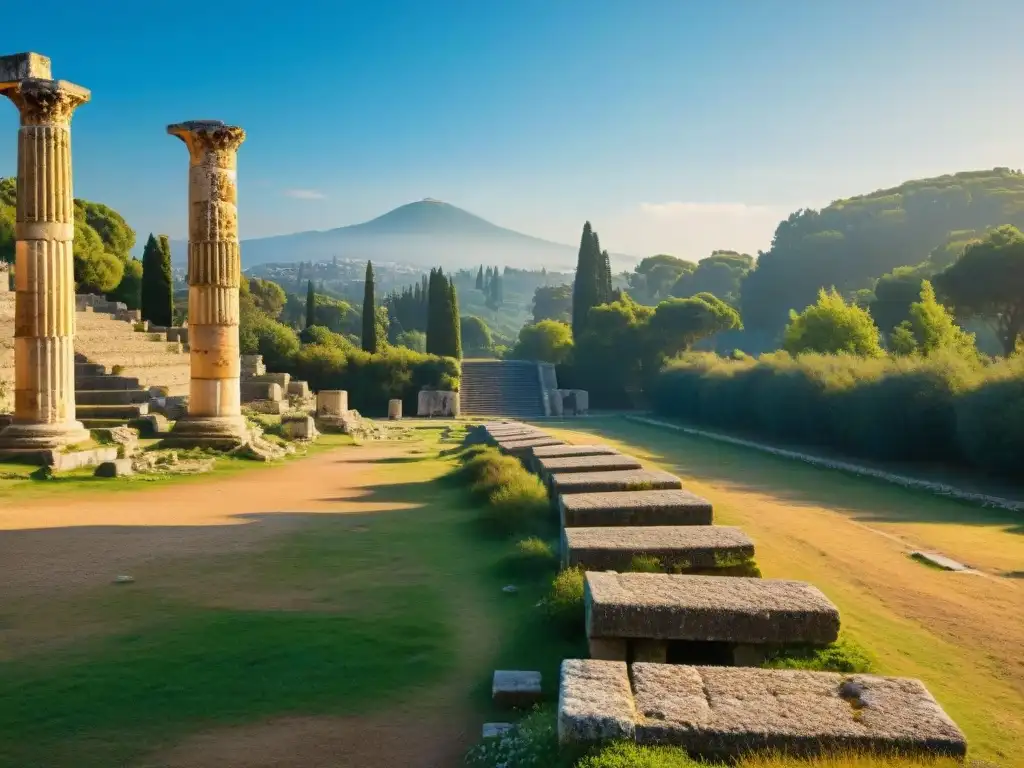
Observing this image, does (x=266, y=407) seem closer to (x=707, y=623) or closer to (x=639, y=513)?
(x=639, y=513)

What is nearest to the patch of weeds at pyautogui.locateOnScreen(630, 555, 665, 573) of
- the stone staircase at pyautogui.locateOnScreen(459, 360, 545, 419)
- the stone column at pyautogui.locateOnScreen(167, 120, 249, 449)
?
the stone column at pyautogui.locateOnScreen(167, 120, 249, 449)

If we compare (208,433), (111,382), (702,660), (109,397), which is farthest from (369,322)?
(702,660)

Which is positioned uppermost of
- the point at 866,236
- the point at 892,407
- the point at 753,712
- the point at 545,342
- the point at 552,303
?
the point at 866,236

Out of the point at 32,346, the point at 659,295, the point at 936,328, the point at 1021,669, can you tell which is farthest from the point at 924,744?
the point at 659,295

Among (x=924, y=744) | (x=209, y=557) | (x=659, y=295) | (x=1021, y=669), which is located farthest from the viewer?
(x=659, y=295)

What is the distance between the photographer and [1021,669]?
16.7 feet

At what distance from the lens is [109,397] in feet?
74.3

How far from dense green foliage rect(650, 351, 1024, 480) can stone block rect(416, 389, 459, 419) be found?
16.9 meters

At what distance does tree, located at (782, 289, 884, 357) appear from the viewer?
116ft

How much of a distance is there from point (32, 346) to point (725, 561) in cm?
1451

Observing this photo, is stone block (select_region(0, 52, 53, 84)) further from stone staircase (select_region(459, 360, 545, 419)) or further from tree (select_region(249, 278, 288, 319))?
tree (select_region(249, 278, 288, 319))

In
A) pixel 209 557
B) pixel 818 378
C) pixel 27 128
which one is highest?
pixel 27 128

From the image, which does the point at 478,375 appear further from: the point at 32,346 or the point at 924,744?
the point at 924,744

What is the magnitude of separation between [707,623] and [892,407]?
50.4 feet
